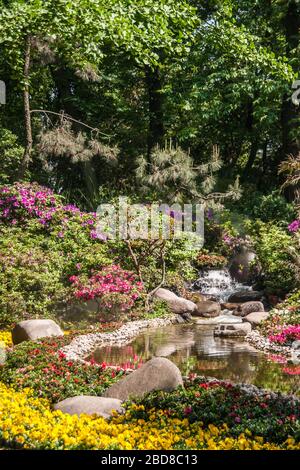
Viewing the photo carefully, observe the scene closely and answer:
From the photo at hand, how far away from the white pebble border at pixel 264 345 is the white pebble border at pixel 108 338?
99.4 inches

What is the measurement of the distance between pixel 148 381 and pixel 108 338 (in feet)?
15.7

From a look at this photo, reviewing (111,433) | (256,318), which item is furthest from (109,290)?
(111,433)

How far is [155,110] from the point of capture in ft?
70.5

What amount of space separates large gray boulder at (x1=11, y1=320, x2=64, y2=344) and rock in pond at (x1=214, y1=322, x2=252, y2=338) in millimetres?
3540

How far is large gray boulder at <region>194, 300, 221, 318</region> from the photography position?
1500 cm

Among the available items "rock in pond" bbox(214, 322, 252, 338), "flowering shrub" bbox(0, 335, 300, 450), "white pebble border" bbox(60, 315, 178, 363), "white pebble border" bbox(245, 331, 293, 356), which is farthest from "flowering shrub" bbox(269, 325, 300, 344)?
"flowering shrub" bbox(0, 335, 300, 450)

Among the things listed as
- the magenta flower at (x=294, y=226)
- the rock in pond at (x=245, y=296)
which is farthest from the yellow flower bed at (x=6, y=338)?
the magenta flower at (x=294, y=226)

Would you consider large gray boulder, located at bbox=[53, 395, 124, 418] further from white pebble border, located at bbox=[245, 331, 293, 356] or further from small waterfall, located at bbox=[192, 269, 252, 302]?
small waterfall, located at bbox=[192, 269, 252, 302]

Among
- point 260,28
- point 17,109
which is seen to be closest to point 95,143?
point 17,109

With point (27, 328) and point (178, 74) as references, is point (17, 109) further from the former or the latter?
point (27, 328)

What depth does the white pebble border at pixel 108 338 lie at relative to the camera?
31.7 ft

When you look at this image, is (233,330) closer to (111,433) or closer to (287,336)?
(287,336)

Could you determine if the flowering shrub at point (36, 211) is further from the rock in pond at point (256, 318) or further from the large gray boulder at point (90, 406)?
the large gray boulder at point (90, 406)

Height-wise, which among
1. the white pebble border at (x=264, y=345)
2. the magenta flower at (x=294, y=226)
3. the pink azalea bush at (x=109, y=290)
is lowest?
the white pebble border at (x=264, y=345)
